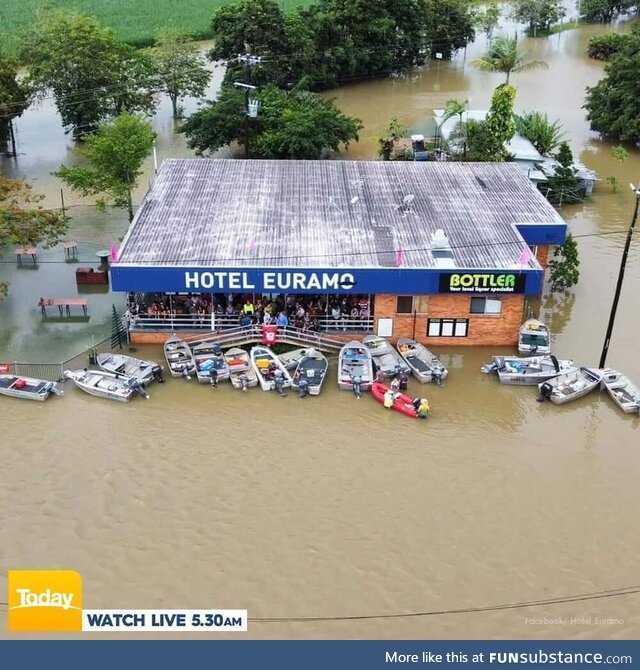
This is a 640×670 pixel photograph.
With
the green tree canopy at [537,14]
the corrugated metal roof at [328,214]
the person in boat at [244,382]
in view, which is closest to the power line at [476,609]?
the person in boat at [244,382]

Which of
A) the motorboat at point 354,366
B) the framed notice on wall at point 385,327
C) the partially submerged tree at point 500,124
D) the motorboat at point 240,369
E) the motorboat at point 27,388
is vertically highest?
the partially submerged tree at point 500,124

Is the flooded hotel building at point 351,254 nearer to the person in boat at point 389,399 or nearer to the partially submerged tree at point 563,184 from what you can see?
the person in boat at point 389,399

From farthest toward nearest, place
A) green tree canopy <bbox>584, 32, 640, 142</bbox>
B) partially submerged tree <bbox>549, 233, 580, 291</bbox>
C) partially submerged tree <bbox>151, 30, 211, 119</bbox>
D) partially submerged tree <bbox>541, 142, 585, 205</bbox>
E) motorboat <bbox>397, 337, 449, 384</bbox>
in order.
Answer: partially submerged tree <bbox>151, 30, 211, 119</bbox>
green tree canopy <bbox>584, 32, 640, 142</bbox>
partially submerged tree <bbox>541, 142, 585, 205</bbox>
partially submerged tree <bbox>549, 233, 580, 291</bbox>
motorboat <bbox>397, 337, 449, 384</bbox>

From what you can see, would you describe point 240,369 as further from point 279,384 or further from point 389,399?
point 389,399

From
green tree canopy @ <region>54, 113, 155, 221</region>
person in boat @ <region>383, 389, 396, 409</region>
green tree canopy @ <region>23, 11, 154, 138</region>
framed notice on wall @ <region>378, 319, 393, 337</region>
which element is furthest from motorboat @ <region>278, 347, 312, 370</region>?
green tree canopy @ <region>23, 11, 154, 138</region>

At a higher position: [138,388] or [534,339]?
[534,339]

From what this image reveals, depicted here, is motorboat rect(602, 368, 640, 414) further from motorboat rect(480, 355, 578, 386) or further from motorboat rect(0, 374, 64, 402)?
motorboat rect(0, 374, 64, 402)

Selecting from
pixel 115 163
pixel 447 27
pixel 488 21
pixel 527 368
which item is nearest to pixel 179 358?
pixel 527 368
